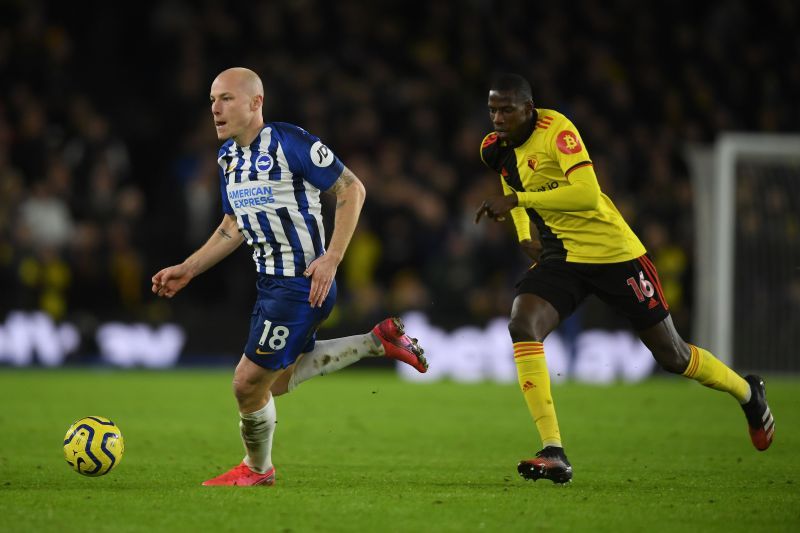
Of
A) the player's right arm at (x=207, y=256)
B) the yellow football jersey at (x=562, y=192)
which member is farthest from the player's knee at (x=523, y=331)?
the player's right arm at (x=207, y=256)

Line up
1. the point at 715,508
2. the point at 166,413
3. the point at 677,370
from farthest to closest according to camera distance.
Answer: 1. the point at 166,413
2. the point at 677,370
3. the point at 715,508

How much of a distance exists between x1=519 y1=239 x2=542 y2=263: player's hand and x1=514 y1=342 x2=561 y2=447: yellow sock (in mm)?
873

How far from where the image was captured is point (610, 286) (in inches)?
298

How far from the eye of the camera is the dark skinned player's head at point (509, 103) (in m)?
7.23

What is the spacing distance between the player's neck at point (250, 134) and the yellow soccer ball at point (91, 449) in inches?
67.4

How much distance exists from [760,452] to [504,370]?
779cm

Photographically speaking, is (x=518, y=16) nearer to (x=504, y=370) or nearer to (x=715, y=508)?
(x=504, y=370)

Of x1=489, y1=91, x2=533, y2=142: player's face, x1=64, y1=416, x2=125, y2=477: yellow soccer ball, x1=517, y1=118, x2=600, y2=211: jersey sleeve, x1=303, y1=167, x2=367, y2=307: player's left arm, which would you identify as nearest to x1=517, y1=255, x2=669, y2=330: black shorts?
x1=517, y1=118, x2=600, y2=211: jersey sleeve

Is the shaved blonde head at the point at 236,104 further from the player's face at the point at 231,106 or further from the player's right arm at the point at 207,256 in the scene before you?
the player's right arm at the point at 207,256

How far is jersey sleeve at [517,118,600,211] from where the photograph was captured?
7.05 metres

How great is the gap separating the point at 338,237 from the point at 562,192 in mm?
1269

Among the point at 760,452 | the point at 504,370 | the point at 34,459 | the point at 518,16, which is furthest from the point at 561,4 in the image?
the point at 34,459

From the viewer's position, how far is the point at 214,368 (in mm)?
17344

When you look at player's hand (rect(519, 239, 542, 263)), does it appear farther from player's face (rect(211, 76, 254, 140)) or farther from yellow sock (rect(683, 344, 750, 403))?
player's face (rect(211, 76, 254, 140))
